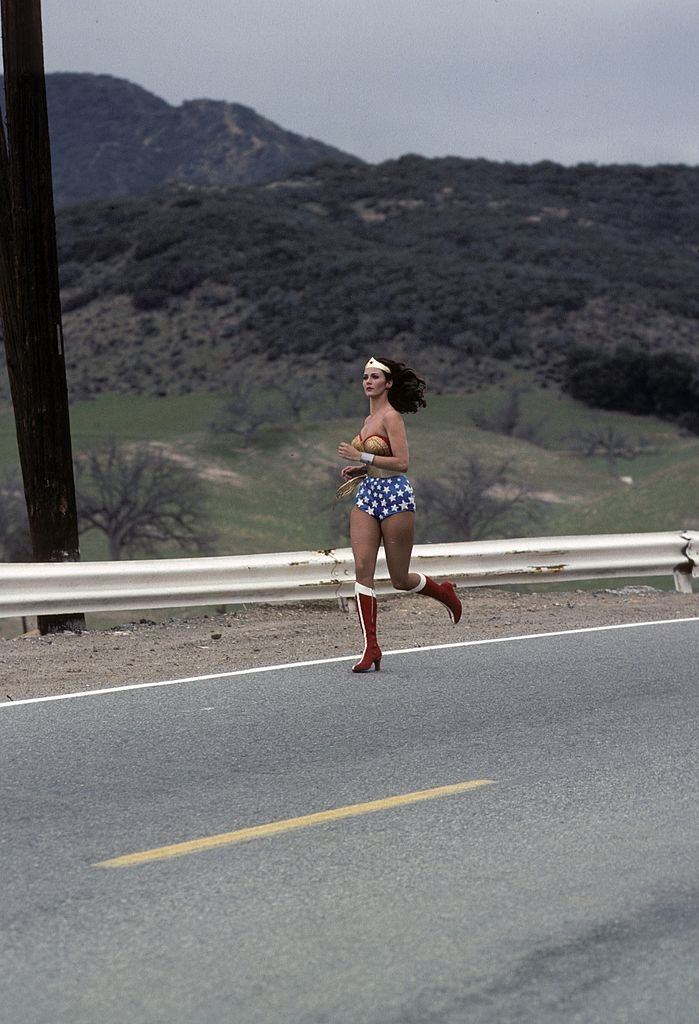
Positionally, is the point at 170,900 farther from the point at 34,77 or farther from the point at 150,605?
the point at 34,77

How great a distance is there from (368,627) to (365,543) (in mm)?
564

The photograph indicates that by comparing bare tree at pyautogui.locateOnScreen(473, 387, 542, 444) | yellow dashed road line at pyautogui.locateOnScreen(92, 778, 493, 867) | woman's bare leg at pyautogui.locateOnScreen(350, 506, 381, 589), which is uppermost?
woman's bare leg at pyautogui.locateOnScreen(350, 506, 381, 589)

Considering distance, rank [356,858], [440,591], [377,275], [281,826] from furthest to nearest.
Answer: [377,275]
[440,591]
[281,826]
[356,858]

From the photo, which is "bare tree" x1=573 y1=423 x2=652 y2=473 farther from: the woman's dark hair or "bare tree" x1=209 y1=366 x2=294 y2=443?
the woman's dark hair

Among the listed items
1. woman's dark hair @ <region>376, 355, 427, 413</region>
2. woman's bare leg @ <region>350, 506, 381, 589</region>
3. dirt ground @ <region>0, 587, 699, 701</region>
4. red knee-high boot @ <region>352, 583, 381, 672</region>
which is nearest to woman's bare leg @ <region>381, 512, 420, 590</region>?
woman's bare leg @ <region>350, 506, 381, 589</region>

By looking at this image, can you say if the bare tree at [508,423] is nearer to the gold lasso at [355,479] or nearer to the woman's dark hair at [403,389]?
the woman's dark hair at [403,389]

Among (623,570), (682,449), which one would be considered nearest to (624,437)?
(682,449)

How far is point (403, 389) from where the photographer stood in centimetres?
993

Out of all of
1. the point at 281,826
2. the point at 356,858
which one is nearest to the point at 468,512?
the point at 281,826

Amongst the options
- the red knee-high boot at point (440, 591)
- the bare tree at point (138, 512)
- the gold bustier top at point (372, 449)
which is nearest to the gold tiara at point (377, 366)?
the gold bustier top at point (372, 449)

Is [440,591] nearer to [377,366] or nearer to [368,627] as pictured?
[368,627]

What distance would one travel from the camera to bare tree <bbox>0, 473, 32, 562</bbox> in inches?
1640

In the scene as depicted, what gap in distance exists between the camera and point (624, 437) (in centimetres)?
6869

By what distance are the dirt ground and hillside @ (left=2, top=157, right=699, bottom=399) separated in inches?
2569
